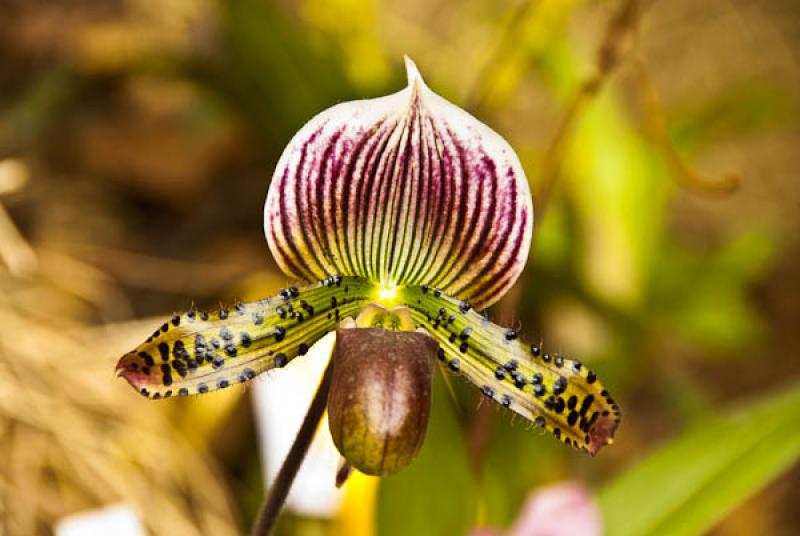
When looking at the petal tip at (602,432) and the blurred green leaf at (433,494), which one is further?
the blurred green leaf at (433,494)

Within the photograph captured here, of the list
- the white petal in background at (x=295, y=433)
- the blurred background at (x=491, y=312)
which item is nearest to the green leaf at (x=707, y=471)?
the blurred background at (x=491, y=312)

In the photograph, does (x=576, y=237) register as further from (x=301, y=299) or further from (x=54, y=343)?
(x=301, y=299)

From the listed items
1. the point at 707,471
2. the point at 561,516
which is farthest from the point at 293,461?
the point at 707,471

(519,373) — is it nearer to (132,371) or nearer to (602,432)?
(602,432)

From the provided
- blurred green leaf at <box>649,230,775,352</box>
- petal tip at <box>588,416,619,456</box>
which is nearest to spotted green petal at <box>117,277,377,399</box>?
petal tip at <box>588,416,619,456</box>

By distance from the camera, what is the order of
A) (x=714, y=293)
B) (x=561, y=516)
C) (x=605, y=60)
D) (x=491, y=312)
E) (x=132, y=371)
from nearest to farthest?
1. (x=132, y=371)
2. (x=561, y=516)
3. (x=605, y=60)
4. (x=491, y=312)
5. (x=714, y=293)

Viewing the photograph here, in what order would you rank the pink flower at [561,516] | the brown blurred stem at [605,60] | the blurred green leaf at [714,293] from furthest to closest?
1. the blurred green leaf at [714,293]
2. the brown blurred stem at [605,60]
3. the pink flower at [561,516]

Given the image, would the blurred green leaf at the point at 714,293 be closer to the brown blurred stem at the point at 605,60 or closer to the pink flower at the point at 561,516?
the brown blurred stem at the point at 605,60
